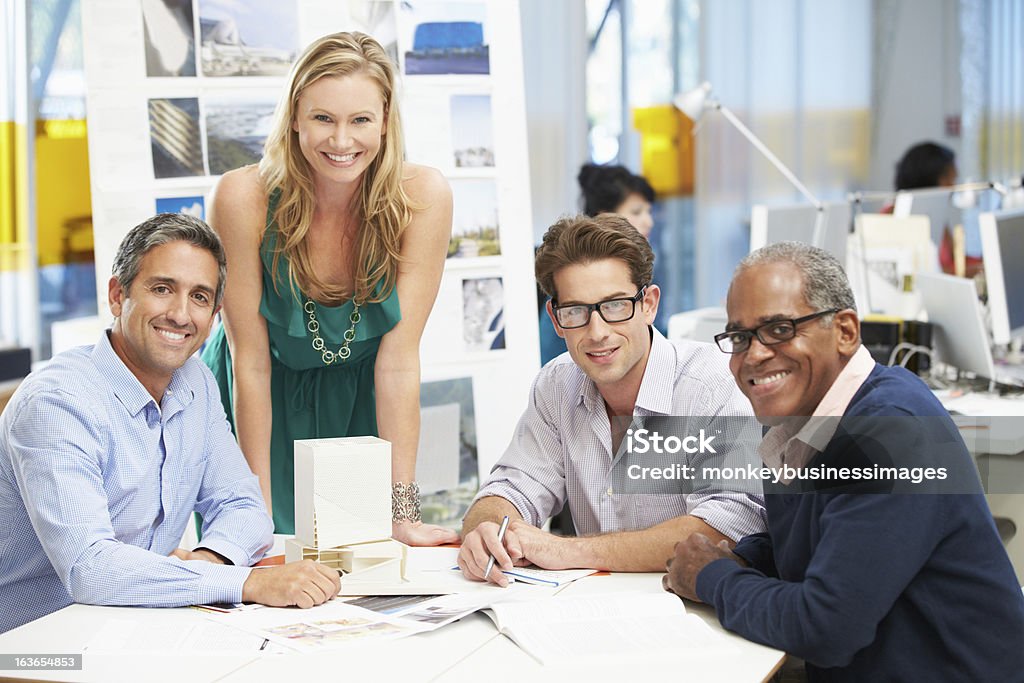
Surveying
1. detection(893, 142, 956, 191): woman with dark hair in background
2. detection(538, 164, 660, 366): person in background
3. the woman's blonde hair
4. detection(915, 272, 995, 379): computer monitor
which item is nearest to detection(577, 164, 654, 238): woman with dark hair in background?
detection(538, 164, 660, 366): person in background

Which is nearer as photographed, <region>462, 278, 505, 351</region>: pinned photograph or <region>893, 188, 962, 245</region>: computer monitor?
<region>462, 278, 505, 351</region>: pinned photograph

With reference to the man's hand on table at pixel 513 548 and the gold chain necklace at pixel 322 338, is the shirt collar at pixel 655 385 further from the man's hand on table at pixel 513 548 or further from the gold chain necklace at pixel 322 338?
the gold chain necklace at pixel 322 338

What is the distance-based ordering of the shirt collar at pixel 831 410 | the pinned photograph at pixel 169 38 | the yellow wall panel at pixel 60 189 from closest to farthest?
the shirt collar at pixel 831 410
the pinned photograph at pixel 169 38
the yellow wall panel at pixel 60 189

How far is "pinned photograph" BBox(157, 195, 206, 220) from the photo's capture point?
9.25 ft

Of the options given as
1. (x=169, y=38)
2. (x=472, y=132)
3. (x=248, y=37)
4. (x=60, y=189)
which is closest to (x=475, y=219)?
(x=472, y=132)

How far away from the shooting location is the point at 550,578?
1.83 meters

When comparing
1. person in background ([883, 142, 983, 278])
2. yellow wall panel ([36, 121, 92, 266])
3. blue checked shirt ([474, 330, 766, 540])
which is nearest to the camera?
blue checked shirt ([474, 330, 766, 540])

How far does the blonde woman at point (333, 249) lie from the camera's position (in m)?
2.46

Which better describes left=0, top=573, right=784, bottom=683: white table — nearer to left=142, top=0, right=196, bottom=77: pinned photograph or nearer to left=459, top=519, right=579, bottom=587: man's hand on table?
left=459, top=519, right=579, bottom=587: man's hand on table

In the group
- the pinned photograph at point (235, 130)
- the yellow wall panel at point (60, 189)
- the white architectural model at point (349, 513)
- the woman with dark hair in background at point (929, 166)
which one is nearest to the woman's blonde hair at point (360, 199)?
the pinned photograph at point (235, 130)

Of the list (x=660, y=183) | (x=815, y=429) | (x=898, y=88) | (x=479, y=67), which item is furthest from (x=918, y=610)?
(x=898, y=88)

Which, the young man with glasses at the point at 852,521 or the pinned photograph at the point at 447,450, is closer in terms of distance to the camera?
the young man with glasses at the point at 852,521

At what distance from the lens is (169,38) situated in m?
2.76

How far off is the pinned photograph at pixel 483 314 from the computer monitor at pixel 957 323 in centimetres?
146
